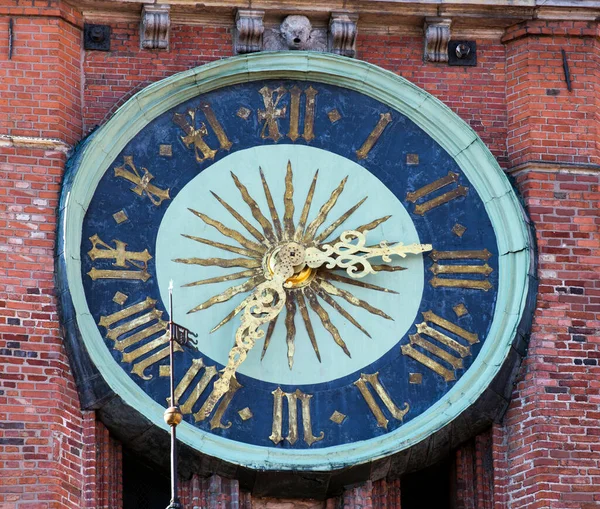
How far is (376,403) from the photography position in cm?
2208

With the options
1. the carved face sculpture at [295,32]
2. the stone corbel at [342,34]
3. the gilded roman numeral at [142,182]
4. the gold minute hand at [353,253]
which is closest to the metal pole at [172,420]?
the gilded roman numeral at [142,182]

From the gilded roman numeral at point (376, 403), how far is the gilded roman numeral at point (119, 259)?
6.00 ft

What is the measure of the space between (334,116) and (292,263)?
1.36 metres

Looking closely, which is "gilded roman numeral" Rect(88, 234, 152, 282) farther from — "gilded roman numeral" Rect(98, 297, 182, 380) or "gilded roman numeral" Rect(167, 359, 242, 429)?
"gilded roman numeral" Rect(167, 359, 242, 429)

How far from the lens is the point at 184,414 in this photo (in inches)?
858

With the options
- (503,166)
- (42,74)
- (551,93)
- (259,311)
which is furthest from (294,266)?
(551,93)

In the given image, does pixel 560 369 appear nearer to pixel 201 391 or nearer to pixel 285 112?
pixel 201 391

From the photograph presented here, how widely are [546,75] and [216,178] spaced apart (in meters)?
2.81

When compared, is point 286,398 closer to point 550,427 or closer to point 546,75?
point 550,427

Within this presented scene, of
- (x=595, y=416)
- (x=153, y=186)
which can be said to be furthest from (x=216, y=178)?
(x=595, y=416)

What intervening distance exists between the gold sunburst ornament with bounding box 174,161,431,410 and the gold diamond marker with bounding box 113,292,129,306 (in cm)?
53

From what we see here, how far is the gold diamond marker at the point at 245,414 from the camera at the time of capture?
21.9 metres

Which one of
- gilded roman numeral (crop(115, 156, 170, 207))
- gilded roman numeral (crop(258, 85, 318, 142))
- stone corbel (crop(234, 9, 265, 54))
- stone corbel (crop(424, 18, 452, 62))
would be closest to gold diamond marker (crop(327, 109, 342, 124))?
gilded roman numeral (crop(258, 85, 318, 142))

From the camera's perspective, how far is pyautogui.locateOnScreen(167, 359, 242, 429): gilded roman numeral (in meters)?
21.8
